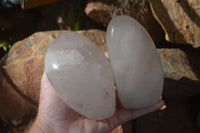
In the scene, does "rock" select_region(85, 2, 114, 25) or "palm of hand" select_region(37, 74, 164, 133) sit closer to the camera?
"palm of hand" select_region(37, 74, 164, 133)

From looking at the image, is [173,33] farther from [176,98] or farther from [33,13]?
[33,13]

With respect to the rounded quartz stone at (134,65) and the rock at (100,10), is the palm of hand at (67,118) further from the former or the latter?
the rock at (100,10)

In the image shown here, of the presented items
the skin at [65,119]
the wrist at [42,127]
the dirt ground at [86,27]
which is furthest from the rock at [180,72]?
the wrist at [42,127]

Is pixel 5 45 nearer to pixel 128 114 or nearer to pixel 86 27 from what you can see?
pixel 86 27

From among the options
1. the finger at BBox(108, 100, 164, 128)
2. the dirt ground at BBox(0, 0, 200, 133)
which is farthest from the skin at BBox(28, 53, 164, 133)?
the dirt ground at BBox(0, 0, 200, 133)

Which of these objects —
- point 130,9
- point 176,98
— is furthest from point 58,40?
point 176,98

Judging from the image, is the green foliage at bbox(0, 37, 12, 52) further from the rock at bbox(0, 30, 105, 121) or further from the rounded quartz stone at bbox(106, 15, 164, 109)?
the rounded quartz stone at bbox(106, 15, 164, 109)

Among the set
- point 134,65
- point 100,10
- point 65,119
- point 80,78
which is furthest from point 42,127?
point 100,10
